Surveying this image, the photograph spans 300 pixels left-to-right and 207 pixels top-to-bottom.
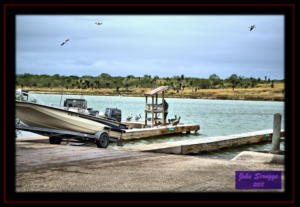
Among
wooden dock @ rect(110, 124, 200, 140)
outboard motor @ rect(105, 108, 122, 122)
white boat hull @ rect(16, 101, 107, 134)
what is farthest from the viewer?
wooden dock @ rect(110, 124, 200, 140)

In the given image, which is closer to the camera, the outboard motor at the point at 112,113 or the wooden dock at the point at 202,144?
the wooden dock at the point at 202,144

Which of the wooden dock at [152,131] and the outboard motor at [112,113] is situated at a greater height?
the outboard motor at [112,113]

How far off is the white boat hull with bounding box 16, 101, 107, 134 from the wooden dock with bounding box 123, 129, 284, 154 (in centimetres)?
265

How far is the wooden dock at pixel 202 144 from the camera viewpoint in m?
12.0

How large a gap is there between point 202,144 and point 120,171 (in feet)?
27.5

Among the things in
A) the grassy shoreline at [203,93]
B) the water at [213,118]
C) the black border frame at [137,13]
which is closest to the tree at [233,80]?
the grassy shoreline at [203,93]

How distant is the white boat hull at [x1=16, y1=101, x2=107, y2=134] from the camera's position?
1312 centimetres

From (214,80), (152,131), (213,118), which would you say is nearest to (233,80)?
(214,80)

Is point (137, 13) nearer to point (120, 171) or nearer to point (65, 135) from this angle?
point (120, 171)

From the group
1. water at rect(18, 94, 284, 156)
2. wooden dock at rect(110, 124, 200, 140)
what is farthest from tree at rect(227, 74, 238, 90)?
wooden dock at rect(110, 124, 200, 140)

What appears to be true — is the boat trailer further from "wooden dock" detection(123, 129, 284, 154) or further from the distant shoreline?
the distant shoreline

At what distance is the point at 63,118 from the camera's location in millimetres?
13703

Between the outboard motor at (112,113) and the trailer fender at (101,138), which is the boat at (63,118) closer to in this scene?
the trailer fender at (101,138)
